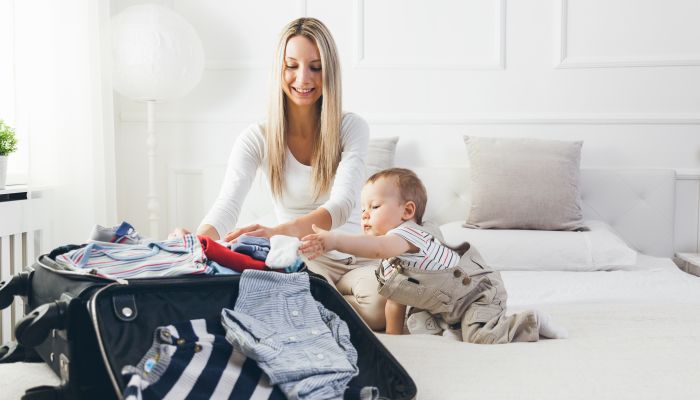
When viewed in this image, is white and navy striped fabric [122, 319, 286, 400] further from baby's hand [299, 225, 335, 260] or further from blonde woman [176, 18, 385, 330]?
blonde woman [176, 18, 385, 330]

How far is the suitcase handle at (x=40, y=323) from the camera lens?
0.95 meters

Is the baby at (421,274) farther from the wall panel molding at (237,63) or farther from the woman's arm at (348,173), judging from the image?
the wall panel molding at (237,63)

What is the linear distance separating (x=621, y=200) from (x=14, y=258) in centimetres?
229

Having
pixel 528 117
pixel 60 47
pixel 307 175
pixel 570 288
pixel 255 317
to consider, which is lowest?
pixel 570 288

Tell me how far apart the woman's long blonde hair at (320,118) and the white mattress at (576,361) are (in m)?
0.64

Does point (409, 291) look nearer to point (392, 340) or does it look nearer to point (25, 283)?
point (392, 340)

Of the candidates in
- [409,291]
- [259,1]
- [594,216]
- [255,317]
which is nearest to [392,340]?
[409,291]

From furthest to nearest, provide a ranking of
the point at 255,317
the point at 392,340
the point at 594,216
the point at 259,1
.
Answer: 1. the point at 259,1
2. the point at 594,216
3. the point at 392,340
4. the point at 255,317

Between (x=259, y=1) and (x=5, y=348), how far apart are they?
2226mm

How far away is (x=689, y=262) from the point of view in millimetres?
2744

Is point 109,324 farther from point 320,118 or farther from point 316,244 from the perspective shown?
point 320,118

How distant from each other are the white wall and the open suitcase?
1995 millimetres

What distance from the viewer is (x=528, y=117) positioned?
9.91ft

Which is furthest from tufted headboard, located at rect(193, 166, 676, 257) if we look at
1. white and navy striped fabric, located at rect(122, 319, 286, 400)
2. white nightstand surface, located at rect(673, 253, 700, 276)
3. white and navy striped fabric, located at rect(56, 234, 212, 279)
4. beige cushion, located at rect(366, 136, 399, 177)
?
white and navy striped fabric, located at rect(122, 319, 286, 400)
